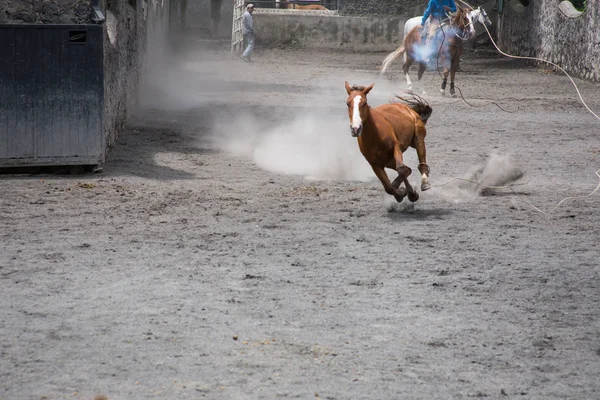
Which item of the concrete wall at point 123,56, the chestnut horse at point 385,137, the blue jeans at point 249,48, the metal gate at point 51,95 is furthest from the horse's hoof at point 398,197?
the blue jeans at point 249,48

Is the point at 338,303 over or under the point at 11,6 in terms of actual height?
under

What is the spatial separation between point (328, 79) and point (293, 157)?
40.2ft

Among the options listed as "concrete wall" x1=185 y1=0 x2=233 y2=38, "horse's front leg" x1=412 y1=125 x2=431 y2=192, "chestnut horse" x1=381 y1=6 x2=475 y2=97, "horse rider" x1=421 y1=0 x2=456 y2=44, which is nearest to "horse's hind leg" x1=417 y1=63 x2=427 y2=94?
"chestnut horse" x1=381 y1=6 x2=475 y2=97

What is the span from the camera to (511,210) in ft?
31.0

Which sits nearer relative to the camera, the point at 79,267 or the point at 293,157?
the point at 79,267

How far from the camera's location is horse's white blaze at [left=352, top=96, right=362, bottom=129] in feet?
27.6

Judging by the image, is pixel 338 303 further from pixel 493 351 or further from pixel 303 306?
pixel 493 351

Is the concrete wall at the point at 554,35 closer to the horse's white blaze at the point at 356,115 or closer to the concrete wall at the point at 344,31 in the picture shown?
the concrete wall at the point at 344,31

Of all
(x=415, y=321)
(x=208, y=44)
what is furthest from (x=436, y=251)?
(x=208, y=44)

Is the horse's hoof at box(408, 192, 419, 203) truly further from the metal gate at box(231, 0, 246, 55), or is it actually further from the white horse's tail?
the metal gate at box(231, 0, 246, 55)

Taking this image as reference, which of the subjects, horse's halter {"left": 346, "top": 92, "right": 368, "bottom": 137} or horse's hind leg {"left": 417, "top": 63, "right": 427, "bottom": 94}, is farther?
horse's hind leg {"left": 417, "top": 63, "right": 427, "bottom": 94}

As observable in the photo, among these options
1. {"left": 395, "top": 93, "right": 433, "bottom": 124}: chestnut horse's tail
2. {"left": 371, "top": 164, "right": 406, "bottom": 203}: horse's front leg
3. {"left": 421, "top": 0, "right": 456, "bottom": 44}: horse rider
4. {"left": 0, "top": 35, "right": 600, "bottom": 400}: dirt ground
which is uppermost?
{"left": 421, "top": 0, "right": 456, "bottom": 44}: horse rider

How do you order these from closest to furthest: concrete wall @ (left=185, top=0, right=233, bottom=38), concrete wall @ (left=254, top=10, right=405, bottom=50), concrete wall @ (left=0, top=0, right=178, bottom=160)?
1. concrete wall @ (left=0, top=0, right=178, bottom=160)
2. concrete wall @ (left=254, top=10, right=405, bottom=50)
3. concrete wall @ (left=185, top=0, right=233, bottom=38)

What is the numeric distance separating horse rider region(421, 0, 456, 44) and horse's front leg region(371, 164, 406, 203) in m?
12.9
